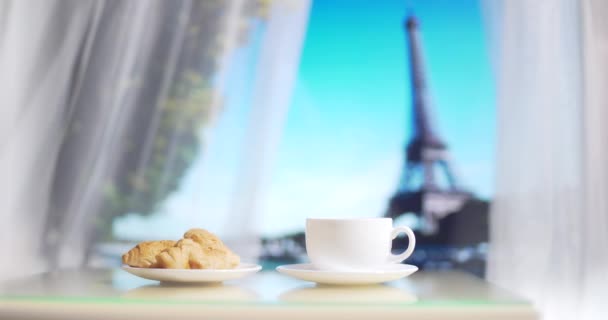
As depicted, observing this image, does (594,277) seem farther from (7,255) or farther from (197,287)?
(7,255)

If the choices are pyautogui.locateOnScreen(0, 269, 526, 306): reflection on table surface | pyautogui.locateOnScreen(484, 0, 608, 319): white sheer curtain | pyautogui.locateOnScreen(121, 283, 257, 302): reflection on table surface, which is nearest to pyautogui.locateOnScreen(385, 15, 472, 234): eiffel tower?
pyautogui.locateOnScreen(484, 0, 608, 319): white sheer curtain

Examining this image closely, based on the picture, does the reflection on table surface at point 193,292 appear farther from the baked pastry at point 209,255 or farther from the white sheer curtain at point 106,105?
the white sheer curtain at point 106,105

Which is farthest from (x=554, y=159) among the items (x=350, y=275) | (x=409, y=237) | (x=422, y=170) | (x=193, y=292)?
(x=422, y=170)

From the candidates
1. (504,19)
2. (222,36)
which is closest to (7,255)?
(222,36)

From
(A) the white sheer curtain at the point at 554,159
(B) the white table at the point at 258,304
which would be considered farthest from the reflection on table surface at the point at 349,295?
(A) the white sheer curtain at the point at 554,159

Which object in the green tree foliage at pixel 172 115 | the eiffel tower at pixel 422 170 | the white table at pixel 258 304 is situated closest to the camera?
the white table at pixel 258 304

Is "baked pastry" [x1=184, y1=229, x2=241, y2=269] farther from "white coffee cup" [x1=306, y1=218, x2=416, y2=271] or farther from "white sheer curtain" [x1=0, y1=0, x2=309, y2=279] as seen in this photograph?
"white sheer curtain" [x1=0, y1=0, x2=309, y2=279]
